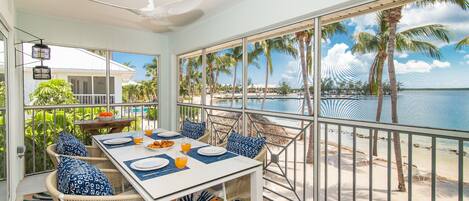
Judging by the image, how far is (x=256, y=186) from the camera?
168 cm

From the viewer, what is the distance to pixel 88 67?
520 cm

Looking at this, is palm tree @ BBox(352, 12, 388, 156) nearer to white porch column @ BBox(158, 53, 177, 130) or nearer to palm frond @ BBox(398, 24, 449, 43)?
palm frond @ BBox(398, 24, 449, 43)

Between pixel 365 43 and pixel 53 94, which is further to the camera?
pixel 53 94

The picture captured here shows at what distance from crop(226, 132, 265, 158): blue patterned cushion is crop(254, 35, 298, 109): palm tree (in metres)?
0.86

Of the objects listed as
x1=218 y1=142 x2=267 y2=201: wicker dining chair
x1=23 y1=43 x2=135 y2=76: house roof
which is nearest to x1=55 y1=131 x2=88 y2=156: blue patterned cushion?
x1=218 y1=142 x2=267 y2=201: wicker dining chair

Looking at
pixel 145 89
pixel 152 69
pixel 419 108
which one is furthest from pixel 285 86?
pixel 145 89

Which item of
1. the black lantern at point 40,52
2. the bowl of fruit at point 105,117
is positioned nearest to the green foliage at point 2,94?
the black lantern at point 40,52

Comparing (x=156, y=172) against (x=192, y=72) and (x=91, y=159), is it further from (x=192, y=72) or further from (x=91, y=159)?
(x=192, y=72)

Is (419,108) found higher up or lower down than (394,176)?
higher up

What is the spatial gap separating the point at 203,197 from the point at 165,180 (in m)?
0.65

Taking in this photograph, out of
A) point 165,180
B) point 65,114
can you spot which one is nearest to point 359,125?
point 165,180

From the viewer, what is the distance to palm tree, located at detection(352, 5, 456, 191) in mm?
1710

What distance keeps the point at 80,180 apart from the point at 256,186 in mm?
1113

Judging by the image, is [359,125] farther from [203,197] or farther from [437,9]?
[203,197]
